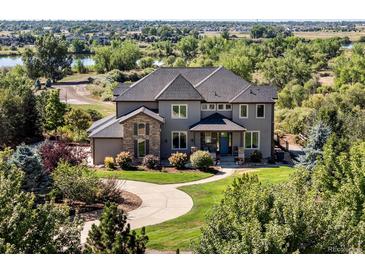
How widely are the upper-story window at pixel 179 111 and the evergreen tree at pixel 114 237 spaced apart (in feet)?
78.8

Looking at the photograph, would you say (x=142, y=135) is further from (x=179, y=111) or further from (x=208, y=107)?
(x=208, y=107)

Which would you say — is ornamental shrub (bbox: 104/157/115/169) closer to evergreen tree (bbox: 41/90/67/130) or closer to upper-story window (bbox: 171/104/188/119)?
upper-story window (bbox: 171/104/188/119)

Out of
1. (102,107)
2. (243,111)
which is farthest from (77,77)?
(243,111)

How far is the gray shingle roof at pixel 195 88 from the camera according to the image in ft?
122

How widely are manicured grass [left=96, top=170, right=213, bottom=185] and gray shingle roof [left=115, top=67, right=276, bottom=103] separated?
588 centimetres

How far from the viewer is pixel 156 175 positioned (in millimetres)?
32188

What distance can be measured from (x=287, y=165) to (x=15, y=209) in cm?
2707

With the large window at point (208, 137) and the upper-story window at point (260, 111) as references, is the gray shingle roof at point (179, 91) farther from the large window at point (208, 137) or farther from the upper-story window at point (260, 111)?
the upper-story window at point (260, 111)

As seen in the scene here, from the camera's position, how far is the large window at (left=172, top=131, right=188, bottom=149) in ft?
123

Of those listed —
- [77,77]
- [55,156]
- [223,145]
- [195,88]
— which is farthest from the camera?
[77,77]

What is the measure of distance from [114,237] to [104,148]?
2335 centimetres

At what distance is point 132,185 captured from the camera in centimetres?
2959

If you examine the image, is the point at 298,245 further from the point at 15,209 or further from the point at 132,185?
the point at 132,185

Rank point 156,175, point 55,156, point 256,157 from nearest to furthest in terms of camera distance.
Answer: point 55,156, point 156,175, point 256,157
